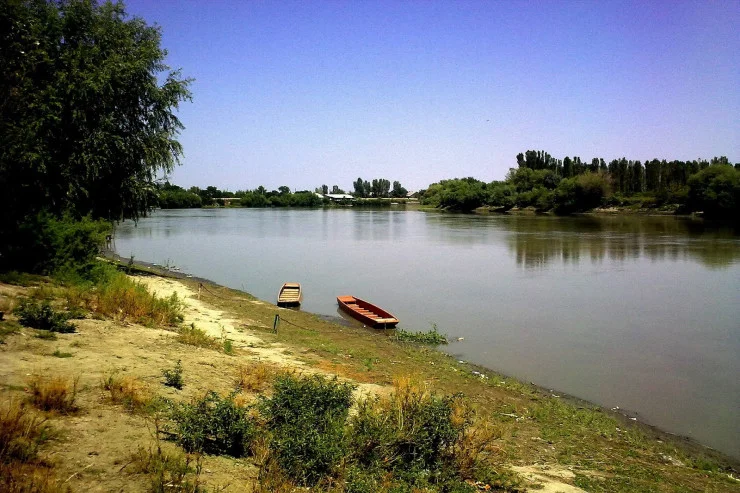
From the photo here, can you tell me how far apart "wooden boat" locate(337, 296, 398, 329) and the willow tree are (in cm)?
1064

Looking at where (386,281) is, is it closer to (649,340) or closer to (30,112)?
(649,340)

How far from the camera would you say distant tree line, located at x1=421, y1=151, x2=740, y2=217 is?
3187 inches

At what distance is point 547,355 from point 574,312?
716 cm

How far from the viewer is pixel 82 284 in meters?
14.8

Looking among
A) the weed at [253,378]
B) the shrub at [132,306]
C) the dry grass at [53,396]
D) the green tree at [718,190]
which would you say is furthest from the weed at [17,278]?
the green tree at [718,190]

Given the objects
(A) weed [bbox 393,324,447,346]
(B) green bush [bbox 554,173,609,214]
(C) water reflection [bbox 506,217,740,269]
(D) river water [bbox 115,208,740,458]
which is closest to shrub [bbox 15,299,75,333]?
(A) weed [bbox 393,324,447,346]

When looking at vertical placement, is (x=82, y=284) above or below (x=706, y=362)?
above

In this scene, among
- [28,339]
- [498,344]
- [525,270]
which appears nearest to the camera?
[28,339]

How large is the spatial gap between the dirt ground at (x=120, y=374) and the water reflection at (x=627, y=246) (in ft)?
95.6

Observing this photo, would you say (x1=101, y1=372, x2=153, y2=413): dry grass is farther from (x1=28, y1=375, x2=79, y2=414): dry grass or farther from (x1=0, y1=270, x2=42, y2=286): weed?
(x1=0, y1=270, x2=42, y2=286): weed

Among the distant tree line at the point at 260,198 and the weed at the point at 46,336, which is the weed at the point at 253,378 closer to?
the weed at the point at 46,336

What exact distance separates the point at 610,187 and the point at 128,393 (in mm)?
116291

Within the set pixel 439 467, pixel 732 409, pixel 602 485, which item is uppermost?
pixel 439 467

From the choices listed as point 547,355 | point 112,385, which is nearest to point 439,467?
point 112,385
